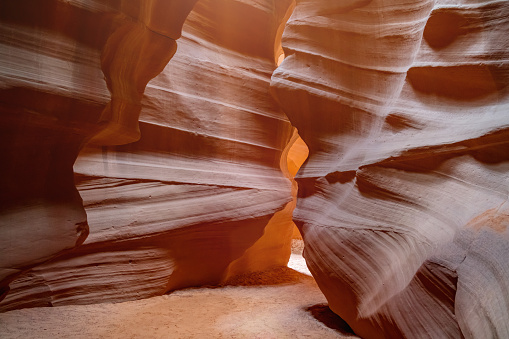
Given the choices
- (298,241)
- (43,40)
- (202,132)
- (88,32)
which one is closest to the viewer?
(43,40)

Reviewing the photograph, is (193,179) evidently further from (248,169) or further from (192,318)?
(192,318)

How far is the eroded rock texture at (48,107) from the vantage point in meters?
2.35

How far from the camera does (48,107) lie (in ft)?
8.06

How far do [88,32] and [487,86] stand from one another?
3247 mm

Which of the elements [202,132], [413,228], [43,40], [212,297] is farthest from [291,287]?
[43,40]

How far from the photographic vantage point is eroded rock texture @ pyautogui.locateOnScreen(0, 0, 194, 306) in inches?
92.5

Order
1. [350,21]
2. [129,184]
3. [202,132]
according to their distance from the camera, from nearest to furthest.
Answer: [350,21], [129,184], [202,132]

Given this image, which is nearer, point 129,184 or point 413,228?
point 413,228

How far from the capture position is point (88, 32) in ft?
8.75

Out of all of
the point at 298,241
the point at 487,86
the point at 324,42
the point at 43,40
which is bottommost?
the point at 298,241

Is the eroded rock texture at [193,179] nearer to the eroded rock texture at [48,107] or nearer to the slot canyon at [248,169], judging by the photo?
the slot canyon at [248,169]

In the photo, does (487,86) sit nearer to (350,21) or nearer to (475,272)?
(475,272)

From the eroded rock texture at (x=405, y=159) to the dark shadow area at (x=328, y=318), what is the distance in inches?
11.1

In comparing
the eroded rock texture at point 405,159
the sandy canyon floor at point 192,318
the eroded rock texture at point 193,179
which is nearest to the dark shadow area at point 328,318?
the sandy canyon floor at point 192,318
